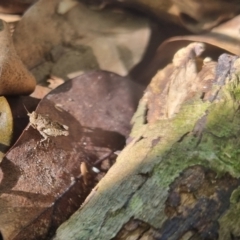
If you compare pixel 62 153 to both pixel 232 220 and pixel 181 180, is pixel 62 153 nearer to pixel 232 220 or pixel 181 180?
pixel 181 180

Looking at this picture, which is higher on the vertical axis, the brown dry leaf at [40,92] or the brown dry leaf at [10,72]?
the brown dry leaf at [10,72]

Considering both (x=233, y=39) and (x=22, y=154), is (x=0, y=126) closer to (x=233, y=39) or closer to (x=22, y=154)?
(x=22, y=154)

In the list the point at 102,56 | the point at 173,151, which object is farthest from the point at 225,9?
the point at 173,151

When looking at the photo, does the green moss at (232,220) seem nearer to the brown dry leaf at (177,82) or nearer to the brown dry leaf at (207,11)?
the brown dry leaf at (177,82)

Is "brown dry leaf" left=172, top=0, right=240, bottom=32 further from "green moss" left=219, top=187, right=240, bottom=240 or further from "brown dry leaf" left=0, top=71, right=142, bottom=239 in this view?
"green moss" left=219, top=187, right=240, bottom=240

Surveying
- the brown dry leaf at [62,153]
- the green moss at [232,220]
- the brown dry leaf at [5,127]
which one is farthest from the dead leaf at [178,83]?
the brown dry leaf at [5,127]

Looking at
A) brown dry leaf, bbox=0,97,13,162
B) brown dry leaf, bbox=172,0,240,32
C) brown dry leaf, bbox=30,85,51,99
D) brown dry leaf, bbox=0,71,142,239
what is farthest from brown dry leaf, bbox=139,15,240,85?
brown dry leaf, bbox=0,97,13,162
